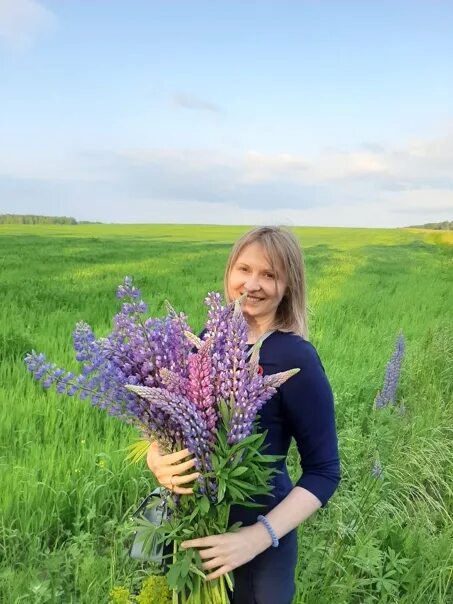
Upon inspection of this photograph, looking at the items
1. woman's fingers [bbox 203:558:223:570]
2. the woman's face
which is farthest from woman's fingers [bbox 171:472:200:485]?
the woman's face

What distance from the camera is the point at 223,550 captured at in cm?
138

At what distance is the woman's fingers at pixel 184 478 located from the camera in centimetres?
128

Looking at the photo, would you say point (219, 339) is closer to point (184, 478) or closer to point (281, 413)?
point (184, 478)

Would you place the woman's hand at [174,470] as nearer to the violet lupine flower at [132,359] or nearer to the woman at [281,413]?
the violet lupine flower at [132,359]

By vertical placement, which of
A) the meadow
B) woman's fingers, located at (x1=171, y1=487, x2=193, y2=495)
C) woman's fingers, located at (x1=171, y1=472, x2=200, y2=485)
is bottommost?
the meadow

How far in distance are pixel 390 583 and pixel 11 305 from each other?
517 centimetres

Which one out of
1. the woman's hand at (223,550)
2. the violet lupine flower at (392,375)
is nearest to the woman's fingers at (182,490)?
the woman's hand at (223,550)

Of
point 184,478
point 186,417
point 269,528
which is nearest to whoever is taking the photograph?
point 186,417

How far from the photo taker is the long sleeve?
1.59 meters

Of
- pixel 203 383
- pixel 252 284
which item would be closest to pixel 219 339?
pixel 203 383

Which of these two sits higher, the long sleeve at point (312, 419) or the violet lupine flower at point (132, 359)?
the violet lupine flower at point (132, 359)

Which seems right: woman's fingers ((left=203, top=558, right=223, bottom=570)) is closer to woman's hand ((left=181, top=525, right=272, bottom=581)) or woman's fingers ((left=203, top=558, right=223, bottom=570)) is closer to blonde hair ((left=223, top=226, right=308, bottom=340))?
woman's hand ((left=181, top=525, right=272, bottom=581))

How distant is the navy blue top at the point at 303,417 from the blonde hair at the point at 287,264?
0.10m

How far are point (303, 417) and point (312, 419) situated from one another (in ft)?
0.08
